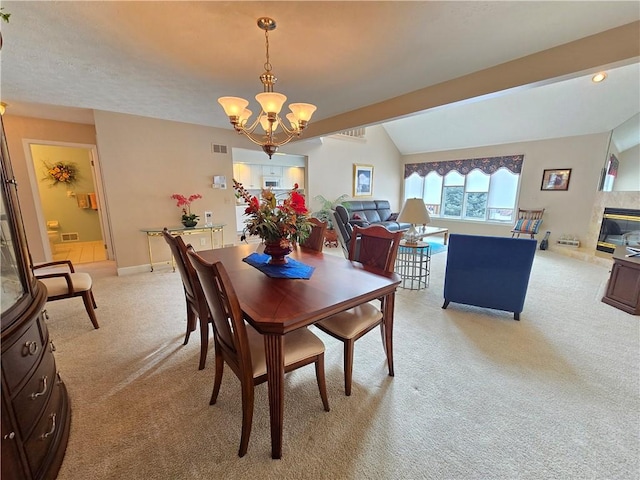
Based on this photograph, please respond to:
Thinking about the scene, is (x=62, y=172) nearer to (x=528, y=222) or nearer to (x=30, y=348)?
(x=30, y=348)

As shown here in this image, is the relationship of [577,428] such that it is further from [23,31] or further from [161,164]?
[161,164]

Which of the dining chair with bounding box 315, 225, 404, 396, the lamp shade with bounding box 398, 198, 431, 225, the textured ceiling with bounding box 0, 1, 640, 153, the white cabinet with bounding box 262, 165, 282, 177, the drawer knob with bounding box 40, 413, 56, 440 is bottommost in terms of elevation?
the drawer knob with bounding box 40, 413, 56, 440

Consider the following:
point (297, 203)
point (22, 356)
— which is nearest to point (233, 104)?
point (297, 203)

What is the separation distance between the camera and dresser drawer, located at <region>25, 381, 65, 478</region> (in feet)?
3.52

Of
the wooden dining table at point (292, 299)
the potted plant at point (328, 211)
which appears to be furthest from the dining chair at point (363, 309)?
the potted plant at point (328, 211)

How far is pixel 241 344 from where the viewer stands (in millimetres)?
1201

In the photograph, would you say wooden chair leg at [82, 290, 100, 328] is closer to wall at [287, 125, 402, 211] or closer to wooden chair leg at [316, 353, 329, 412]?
wooden chair leg at [316, 353, 329, 412]

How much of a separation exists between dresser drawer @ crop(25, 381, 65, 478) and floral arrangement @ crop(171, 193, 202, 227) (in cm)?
312

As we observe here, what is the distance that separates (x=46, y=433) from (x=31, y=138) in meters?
4.78

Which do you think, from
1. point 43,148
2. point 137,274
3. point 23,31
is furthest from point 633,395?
point 43,148

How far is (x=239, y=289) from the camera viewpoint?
1519 mm

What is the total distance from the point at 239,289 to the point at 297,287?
1.11 ft

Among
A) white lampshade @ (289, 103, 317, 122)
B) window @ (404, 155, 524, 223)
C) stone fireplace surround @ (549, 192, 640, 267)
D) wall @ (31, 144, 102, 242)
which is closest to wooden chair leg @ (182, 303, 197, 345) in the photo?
white lampshade @ (289, 103, 317, 122)

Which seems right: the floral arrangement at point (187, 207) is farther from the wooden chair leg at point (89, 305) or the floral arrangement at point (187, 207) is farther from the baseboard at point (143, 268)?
the wooden chair leg at point (89, 305)
